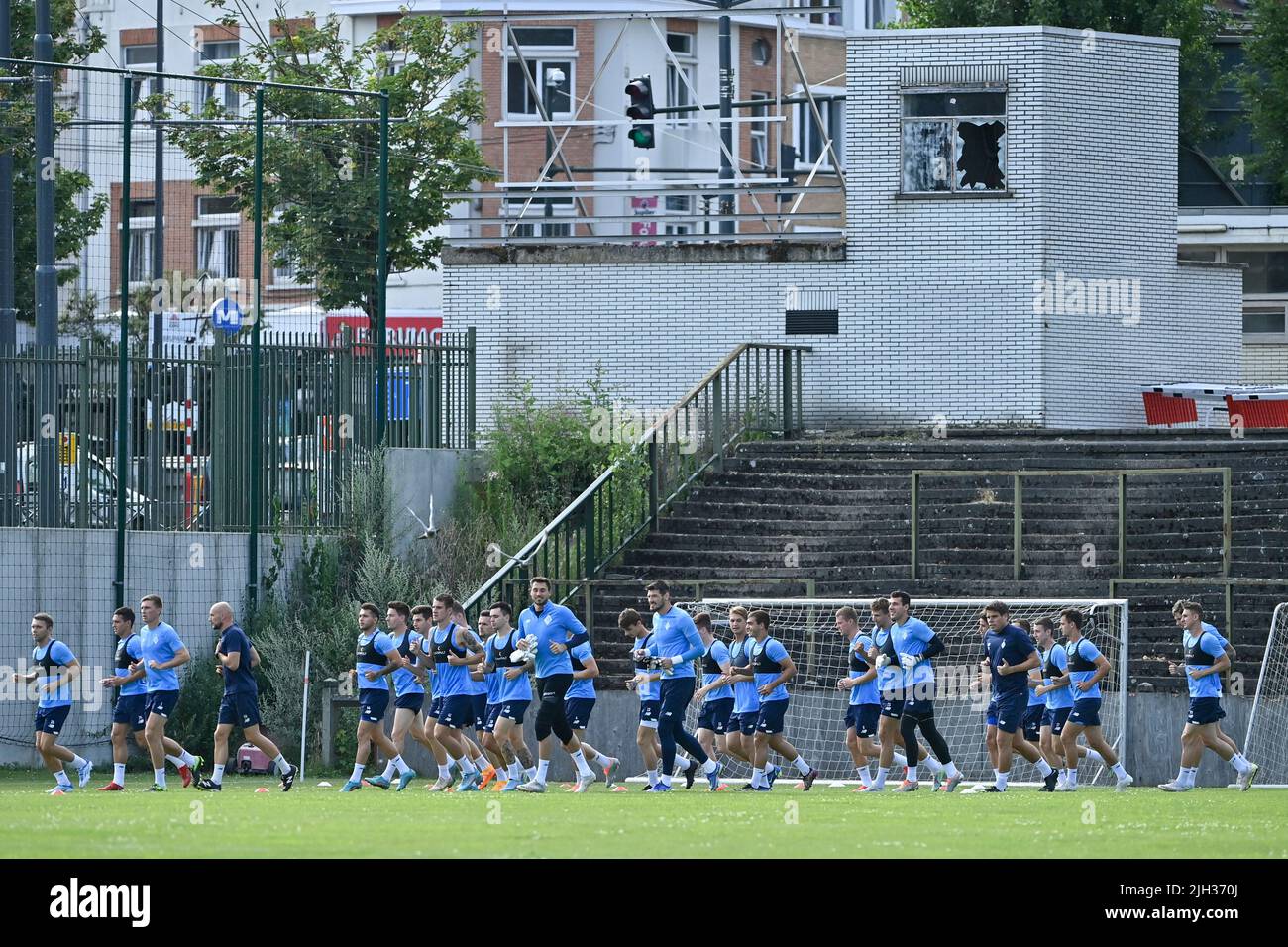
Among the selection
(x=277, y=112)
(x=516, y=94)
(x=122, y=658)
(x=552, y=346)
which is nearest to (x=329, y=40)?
(x=277, y=112)

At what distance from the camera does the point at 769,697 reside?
22.9 m

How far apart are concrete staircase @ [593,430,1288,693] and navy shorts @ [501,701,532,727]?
4968mm

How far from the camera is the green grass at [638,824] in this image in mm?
14094

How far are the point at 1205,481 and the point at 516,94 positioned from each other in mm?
26013

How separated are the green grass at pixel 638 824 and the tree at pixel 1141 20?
92.7 ft

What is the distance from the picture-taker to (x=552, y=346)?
3416 cm

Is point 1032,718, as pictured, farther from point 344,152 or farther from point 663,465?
point 344,152

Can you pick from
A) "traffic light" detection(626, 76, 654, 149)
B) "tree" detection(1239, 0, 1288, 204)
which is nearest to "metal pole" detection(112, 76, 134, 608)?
"traffic light" detection(626, 76, 654, 149)

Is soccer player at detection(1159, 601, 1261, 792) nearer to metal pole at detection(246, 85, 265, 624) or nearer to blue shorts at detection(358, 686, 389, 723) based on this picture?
blue shorts at detection(358, 686, 389, 723)

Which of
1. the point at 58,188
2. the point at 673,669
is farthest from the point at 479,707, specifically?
the point at 58,188

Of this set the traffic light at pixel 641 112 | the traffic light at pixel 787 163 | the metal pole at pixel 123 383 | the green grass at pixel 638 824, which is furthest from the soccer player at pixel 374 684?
the traffic light at pixel 787 163

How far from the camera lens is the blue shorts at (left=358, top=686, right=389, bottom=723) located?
22.7 metres

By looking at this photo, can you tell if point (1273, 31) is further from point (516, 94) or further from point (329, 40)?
point (329, 40)

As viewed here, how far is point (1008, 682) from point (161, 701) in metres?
8.23
